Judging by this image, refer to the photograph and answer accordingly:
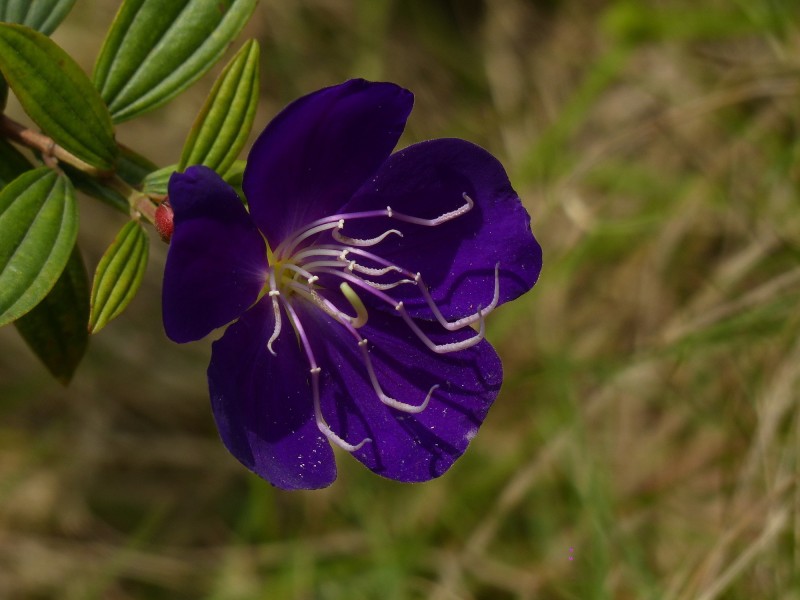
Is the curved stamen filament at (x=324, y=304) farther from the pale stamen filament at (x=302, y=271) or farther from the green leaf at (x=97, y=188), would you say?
the green leaf at (x=97, y=188)

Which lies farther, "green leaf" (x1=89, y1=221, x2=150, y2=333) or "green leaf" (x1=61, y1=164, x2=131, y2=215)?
"green leaf" (x1=61, y1=164, x2=131, y2=215)

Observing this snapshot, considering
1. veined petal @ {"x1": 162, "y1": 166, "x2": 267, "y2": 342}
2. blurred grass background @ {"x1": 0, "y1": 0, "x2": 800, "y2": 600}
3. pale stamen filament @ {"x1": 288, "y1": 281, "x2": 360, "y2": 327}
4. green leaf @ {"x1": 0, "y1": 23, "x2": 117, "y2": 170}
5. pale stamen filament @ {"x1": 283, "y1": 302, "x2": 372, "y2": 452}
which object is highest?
green leaf @ {"x1": 0, "y1": 23, "x2": 117, "y2": 170}

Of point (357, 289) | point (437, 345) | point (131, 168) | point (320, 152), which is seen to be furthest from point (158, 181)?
point (437, 345)

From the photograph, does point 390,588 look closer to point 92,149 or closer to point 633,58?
point 92,149

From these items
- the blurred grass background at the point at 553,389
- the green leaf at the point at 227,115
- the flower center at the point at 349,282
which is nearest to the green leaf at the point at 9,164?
the green leaf at the point at 227,115

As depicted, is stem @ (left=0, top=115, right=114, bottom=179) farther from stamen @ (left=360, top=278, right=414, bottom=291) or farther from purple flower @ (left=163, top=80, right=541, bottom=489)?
stamen @ (left=360, top=278, right=414, bottom=291)

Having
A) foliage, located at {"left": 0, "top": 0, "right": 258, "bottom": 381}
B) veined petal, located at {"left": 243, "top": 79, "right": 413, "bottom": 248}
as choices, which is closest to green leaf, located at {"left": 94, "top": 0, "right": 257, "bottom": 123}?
foliage, located at {"left": 0, "top": 0, "right": 258, "bottom": 381}

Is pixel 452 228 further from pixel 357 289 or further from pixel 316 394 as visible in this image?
pixel 316 394
